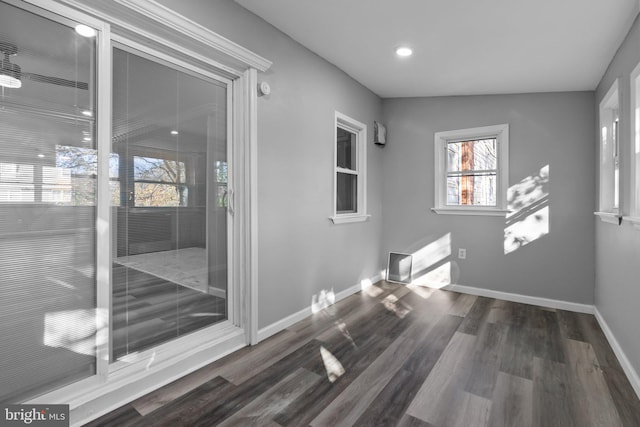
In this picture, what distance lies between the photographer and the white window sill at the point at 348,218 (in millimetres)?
3522

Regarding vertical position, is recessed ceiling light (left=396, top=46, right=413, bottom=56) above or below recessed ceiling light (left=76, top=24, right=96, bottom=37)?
above

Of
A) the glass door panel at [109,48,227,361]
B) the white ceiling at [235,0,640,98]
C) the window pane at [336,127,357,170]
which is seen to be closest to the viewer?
the glass door panel at [109,48,227,361]

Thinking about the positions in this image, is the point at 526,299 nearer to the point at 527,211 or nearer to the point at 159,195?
the point at 527,211

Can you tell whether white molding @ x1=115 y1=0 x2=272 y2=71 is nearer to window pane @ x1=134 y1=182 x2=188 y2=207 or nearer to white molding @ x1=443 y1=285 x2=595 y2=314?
window pane @ x1=134 y1=182 x2=188 y2=207

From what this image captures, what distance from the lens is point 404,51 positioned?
2.96 m

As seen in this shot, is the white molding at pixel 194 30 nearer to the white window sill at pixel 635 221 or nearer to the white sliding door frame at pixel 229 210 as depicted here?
the white sliding door frame at pixel 229 210

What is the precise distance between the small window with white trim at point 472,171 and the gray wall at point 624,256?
1.04 m

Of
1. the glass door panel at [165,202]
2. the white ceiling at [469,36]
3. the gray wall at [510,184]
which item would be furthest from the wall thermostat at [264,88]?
the gray wall at [510,184]

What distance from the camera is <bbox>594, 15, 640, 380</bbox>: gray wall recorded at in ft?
6.93

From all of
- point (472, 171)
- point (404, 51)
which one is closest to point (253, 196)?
point (404, 51)

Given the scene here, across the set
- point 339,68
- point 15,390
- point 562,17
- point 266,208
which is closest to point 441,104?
point 339,68

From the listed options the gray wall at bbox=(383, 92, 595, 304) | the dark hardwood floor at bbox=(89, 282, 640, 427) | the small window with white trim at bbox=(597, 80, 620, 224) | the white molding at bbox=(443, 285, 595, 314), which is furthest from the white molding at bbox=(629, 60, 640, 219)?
the white molding at bbox=(443, 285, 595, 314)

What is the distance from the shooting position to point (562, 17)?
229 cm

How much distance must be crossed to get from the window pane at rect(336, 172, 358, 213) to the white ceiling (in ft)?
3.86
